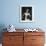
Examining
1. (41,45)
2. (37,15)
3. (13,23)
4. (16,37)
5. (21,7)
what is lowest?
(41,45)

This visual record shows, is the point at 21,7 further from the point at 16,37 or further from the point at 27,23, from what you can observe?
the point at 16,37

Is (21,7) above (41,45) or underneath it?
above

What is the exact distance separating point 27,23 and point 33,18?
0.25 m

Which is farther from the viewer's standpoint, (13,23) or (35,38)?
(13,23)

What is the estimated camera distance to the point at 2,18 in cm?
404

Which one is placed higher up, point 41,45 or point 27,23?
point 27,23

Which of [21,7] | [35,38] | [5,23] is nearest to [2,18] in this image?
[5,23]

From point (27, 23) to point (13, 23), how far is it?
1.48 ft

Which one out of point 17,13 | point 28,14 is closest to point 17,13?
point 17,13

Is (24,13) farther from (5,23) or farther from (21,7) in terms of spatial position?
(5,23)

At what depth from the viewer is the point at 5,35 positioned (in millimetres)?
3553

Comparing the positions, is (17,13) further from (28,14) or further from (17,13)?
(28,14)

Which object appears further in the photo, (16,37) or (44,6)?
(44,6)

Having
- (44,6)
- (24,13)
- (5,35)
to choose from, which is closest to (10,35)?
(5,35)
